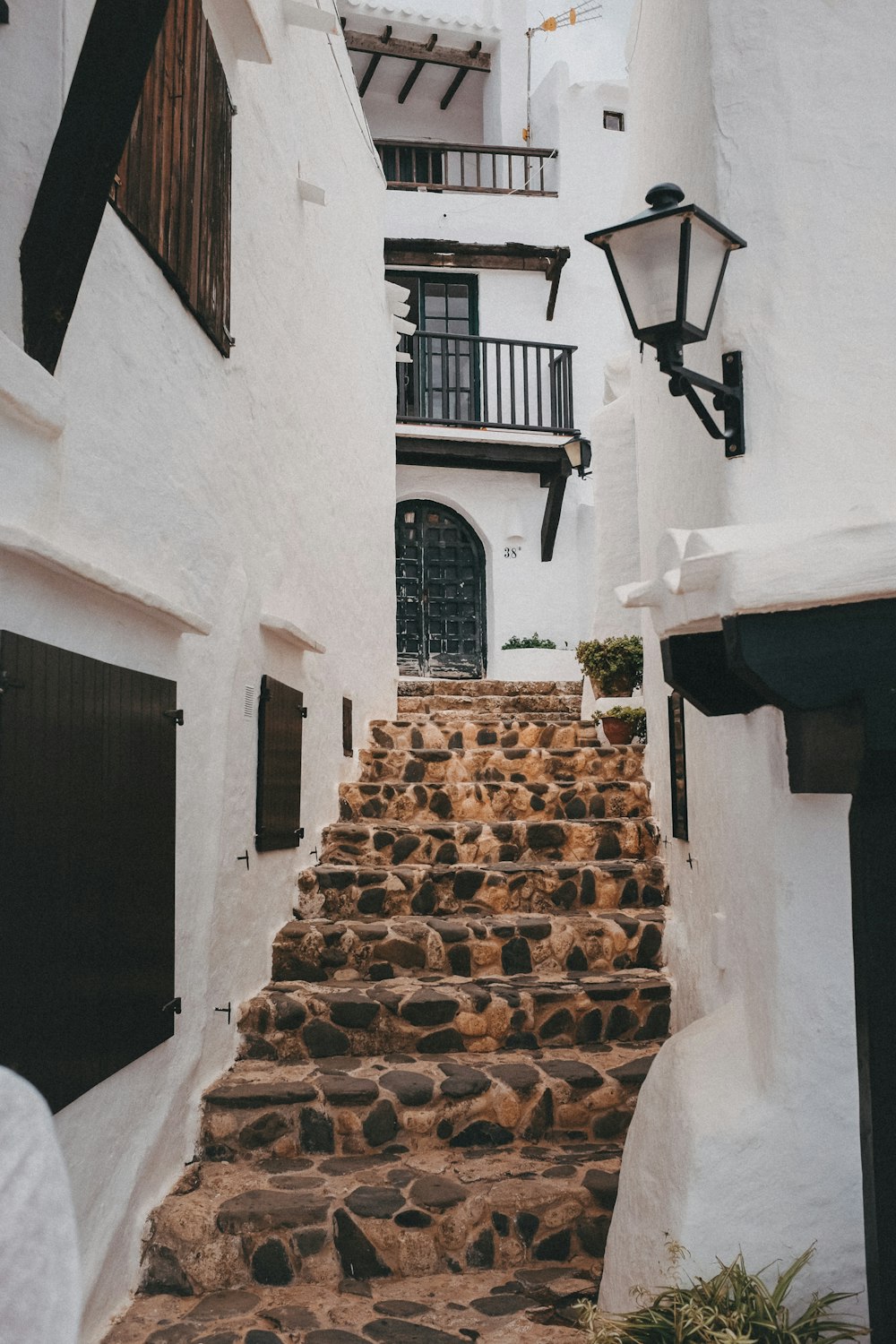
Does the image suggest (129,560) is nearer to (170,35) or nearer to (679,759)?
(170,35)

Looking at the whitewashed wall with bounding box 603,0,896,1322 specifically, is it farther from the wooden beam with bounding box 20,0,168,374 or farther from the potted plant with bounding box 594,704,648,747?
the potted plant with bounding box 594,704,648,747

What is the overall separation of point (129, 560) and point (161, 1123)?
171cm

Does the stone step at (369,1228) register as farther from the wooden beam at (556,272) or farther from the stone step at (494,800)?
the wooden beam at (556,272)

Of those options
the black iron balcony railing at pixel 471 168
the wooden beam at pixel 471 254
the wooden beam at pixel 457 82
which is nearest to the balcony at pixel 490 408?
the wooden beam at pixel 471 254

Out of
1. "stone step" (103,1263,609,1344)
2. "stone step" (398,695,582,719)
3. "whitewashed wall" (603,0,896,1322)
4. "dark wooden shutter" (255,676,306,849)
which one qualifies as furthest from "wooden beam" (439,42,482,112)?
"stone step" (103,1263,609,1344)

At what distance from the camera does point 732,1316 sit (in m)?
2.18

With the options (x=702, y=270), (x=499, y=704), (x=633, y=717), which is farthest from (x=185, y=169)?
(x=499, y=704)

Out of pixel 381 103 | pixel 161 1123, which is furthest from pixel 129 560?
pixel 381 103

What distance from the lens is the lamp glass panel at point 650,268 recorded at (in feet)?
8.73

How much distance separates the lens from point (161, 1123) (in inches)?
124

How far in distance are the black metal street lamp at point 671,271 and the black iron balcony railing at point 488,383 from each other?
8359 mm

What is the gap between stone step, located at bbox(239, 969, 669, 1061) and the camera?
399 centimetres

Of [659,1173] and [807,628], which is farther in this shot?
[659,1173]

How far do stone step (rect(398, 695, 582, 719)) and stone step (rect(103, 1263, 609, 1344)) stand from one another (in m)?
4.48
